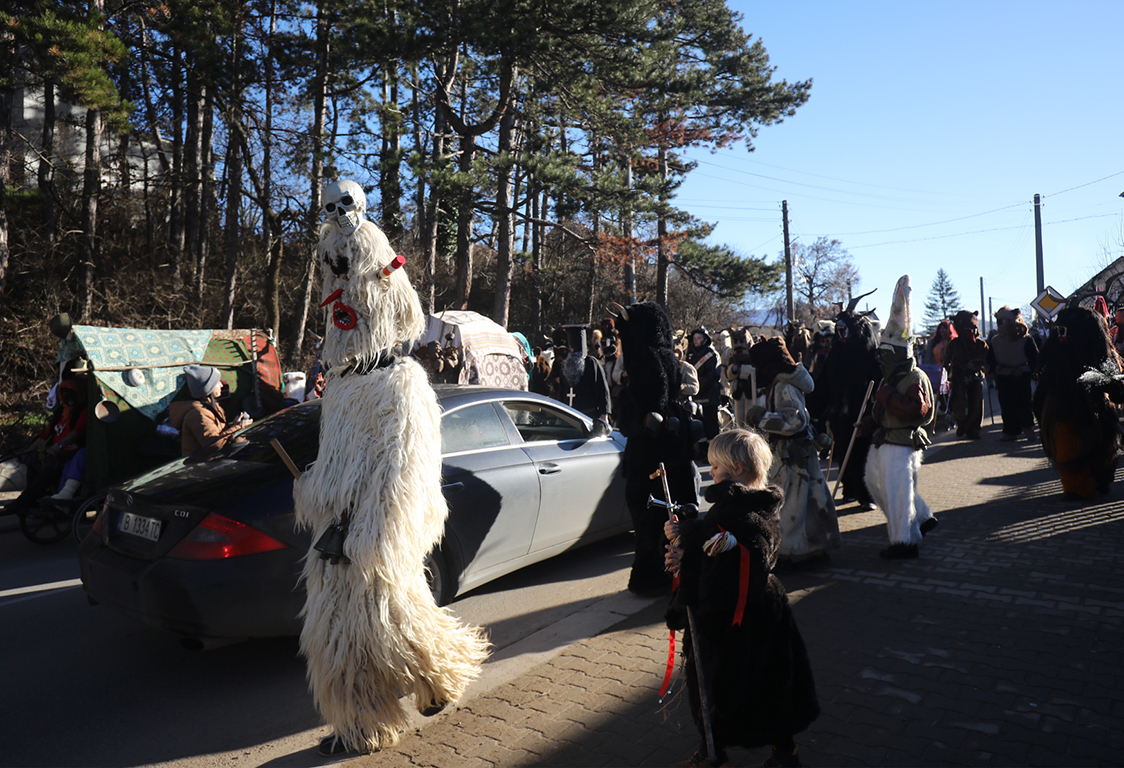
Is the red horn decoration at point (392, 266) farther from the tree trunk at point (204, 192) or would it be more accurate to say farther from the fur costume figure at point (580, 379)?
the tree trunk at point (204, 192)

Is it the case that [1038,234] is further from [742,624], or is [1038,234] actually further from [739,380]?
[742,624]

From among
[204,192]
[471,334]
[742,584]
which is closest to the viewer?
[742,584]

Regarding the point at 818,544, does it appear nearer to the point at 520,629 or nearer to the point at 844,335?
the point at 520,629

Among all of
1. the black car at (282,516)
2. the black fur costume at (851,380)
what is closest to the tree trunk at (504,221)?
the black fur costume at (851,380)

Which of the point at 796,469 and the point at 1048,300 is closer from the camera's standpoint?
the point at 796,469

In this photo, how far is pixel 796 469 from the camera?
589cm

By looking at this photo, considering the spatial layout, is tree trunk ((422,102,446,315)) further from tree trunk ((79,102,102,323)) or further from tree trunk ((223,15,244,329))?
tree trunk ((79,102,102,323))

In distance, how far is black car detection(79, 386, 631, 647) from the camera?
396 centimetres

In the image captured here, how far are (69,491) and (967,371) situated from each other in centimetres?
1362

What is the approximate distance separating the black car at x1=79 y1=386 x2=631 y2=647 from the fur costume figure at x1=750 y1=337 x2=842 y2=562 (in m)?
1.41

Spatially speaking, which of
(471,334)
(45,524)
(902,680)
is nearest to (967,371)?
(471,334)

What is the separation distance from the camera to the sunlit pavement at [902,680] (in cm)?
325

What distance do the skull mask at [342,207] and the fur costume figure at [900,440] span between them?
4.61m

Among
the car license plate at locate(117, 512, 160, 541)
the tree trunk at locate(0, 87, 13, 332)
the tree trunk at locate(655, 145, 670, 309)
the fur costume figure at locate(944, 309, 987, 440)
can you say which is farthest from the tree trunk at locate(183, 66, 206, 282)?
the fur costume figure at locate(944, 309, 987, 440)
